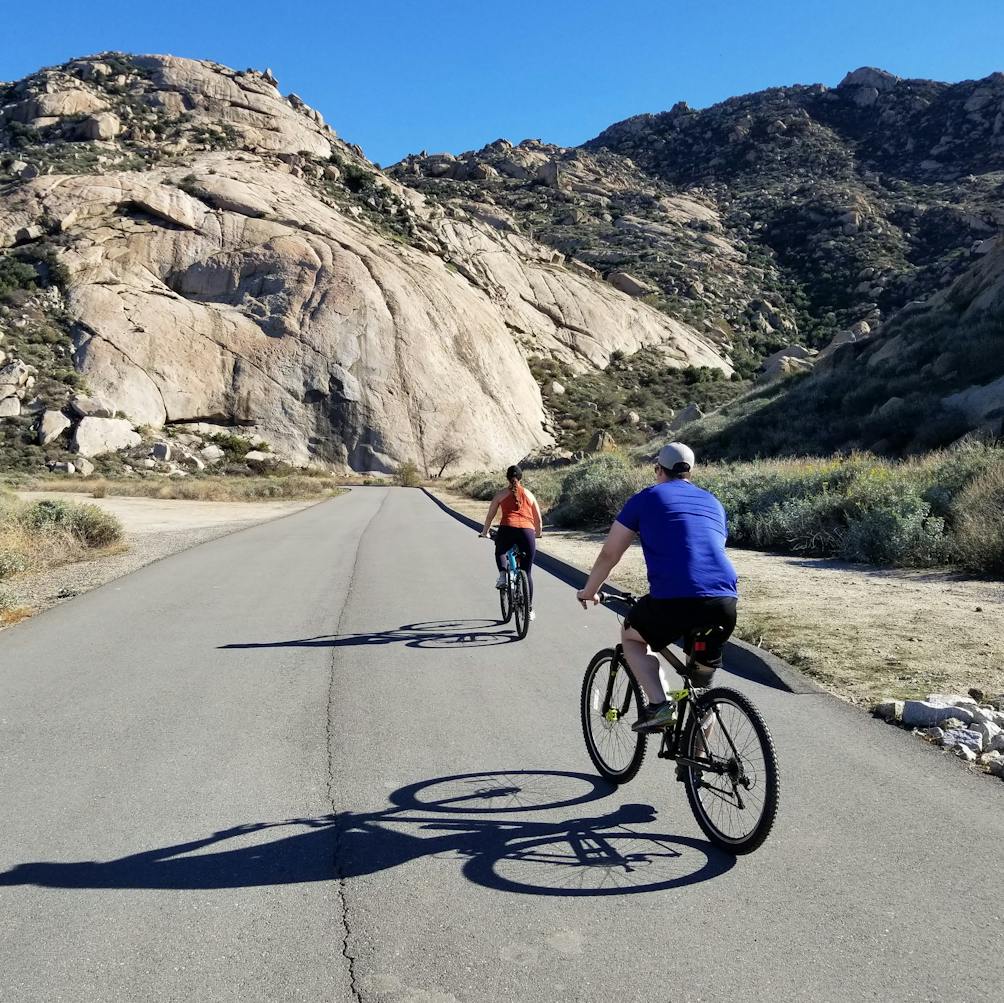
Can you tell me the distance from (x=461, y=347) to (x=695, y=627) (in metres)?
69.9

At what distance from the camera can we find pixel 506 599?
9.90 meters

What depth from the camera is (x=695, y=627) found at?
4043mm

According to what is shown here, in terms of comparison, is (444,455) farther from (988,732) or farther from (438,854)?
(438,854)

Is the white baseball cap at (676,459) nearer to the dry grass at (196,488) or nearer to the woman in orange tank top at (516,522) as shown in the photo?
the woman in orange tank top at (516,522)

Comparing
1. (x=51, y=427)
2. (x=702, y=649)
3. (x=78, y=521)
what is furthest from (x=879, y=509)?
(x=51, y=427)

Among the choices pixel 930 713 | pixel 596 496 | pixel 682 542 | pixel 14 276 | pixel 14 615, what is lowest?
pixel 14 615

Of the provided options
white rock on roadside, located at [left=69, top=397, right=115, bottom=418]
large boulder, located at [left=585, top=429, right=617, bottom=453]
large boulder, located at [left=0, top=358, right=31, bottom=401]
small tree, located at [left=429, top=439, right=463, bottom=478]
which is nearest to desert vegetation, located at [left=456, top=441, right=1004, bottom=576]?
large boulder, located at [left=585, top=429, right=617, bottom=453]

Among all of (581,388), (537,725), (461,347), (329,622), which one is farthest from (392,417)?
(537,725)

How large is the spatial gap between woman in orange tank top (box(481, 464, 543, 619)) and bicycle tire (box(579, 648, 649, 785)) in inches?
175

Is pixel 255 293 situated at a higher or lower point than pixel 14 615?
higher

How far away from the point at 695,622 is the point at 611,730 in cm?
110

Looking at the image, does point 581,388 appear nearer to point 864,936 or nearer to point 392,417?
point 392,417

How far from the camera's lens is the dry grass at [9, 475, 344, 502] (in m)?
42.1

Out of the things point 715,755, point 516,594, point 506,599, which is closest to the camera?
point 715,755
